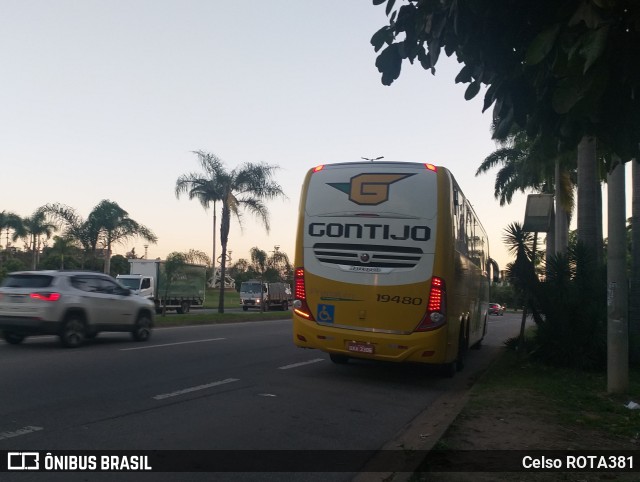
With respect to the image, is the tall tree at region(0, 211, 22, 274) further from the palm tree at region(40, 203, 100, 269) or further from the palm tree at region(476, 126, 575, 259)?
the palm tree at region(476, 126, 575, 259)

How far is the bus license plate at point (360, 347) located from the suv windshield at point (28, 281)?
7415mm

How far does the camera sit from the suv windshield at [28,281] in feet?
45.4

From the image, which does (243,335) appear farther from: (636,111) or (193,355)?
(636,111)

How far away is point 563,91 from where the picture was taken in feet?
12.5

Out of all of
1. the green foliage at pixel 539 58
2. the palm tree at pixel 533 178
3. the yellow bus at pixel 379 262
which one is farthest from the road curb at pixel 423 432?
the palm tree at pixel 533 178

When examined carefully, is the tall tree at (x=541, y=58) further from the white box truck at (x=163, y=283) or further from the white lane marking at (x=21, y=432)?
the white box truck at (x=163, y=283)

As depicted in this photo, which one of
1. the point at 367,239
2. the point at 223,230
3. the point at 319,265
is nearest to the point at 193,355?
the point at 319,265

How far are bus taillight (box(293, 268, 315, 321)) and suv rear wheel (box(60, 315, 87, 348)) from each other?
19.6 ft

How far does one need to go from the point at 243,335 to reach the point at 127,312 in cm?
441

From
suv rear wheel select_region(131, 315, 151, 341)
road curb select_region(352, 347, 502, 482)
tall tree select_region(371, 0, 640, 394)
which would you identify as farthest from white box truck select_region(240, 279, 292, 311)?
tall tree select_region(371, 0, 640, 394)

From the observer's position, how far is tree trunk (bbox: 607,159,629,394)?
9.85 m

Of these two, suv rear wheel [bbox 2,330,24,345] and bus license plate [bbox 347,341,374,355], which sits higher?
bus license plate [bbox 347,341,374,355]

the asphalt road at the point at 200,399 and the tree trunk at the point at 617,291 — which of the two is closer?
the asphalt road at the point at 200,399

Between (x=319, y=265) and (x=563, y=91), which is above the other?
(x=563, y=91)
